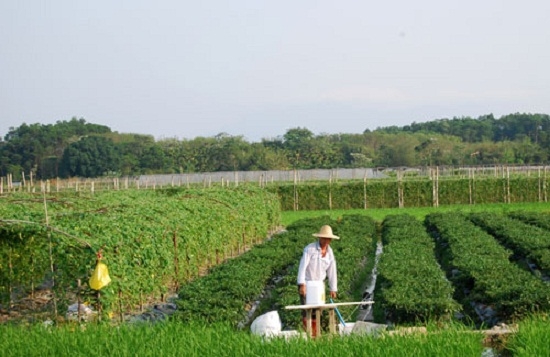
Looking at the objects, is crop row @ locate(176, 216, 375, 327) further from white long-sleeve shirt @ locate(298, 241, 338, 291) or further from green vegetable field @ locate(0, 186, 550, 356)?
white long-sleeve shirt @ locate(298, 241, 338, 291)

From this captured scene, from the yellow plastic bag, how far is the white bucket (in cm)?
349

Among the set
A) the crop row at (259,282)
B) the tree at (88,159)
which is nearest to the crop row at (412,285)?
the crop row at (259,282)

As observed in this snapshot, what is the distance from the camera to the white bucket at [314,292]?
9906mm

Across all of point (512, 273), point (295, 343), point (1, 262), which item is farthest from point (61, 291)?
point (512, 273)

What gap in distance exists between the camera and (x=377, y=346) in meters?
8.32

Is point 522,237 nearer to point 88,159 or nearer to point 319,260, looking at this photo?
point 319,260

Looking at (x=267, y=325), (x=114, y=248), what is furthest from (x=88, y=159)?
(x=267, y=325)

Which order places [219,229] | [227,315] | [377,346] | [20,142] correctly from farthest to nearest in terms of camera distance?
[20,142], [219,229], [227,315], [377,346]

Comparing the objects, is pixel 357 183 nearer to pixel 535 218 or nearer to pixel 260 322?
pixel 535 218

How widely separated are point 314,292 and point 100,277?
142 inches

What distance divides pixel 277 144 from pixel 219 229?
239ft

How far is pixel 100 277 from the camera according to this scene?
38.9 ft

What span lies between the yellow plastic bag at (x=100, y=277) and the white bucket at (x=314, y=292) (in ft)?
11.4

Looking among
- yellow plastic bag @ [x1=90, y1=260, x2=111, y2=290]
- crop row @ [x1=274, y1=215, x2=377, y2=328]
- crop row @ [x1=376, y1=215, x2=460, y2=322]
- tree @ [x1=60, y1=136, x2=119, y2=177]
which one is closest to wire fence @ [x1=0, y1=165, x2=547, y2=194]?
tree @ [x1=60, y1=136, x2=119, y2=177]
